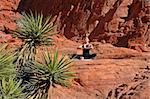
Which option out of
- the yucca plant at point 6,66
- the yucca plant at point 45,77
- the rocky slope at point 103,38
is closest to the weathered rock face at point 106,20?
the rocky slope at point 103,38

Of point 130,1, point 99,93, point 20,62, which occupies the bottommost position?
point 99,93

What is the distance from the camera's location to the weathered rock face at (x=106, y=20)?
18531 millimetres

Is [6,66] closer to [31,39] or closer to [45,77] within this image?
[45,77]

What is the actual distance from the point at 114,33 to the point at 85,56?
A: 2.51m

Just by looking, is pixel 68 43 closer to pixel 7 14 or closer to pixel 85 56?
pixel 85 56

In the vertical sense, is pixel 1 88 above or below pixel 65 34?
below

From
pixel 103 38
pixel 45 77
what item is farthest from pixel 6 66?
pixel 103 38

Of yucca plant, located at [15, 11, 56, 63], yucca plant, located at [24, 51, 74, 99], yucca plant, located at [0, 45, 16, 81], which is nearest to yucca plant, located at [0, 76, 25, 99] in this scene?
yucca plant, located at [0, 45, 16, 81]

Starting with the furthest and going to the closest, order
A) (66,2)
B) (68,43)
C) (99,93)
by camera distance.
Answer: (66,2) < (68,43) < (99,93)

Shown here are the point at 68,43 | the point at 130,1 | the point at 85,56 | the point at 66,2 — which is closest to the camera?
the point at 85,56

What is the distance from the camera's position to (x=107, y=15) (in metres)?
20.1

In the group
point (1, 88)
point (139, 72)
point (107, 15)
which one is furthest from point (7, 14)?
point (1, 88)

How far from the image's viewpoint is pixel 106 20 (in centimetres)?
1997

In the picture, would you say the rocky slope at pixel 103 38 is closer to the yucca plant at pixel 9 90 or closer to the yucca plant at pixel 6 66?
the yucca plant at pixel 9 90
